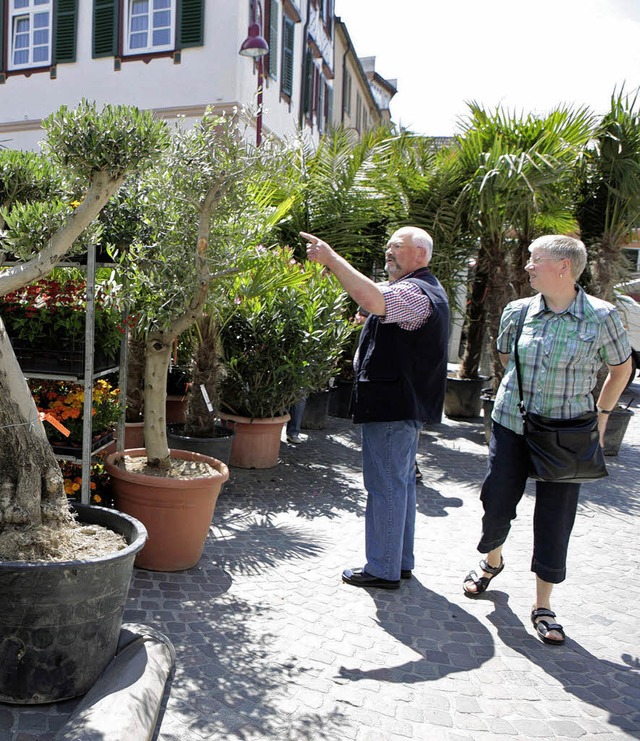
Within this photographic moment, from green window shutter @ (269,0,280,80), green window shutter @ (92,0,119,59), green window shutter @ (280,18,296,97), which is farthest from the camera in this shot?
green window shutter @ (280,18,296,97)

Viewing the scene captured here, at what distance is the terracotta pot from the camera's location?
21.6 feet

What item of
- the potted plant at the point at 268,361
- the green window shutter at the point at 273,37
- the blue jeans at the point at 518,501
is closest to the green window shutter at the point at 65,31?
the green window shutter at the point at 273,37

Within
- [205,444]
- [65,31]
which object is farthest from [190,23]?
[205,444]

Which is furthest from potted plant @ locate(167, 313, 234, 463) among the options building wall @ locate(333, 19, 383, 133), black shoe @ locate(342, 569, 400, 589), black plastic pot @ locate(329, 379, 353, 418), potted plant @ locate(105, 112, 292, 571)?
building wall @ locate(333, 19, 383, 133)

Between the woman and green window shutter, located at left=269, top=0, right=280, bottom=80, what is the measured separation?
13.9m

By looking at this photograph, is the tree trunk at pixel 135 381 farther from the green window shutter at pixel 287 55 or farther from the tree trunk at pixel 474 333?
the green window shutter at pixel 287 55

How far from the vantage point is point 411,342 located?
12.1ft

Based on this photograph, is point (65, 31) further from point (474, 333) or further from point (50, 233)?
point (50, 233)

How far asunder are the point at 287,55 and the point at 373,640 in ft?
53.2

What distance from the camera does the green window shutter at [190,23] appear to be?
47.2 ft

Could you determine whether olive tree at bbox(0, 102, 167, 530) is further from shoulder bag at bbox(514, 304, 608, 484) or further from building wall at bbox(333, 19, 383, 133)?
building wall at bbox(333, 19, 383, 133)

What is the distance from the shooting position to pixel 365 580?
401 cm

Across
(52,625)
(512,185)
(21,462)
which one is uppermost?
(512,185)

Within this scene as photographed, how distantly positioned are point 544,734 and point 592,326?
1778 millimetres
